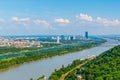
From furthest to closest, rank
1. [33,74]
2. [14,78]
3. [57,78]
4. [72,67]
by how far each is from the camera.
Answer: [72,67] → [33,74] → [14,78] → [57,78]

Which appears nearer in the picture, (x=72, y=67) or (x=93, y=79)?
(x=93, y=79)

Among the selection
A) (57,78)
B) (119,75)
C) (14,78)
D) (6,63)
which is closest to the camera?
(119,75)

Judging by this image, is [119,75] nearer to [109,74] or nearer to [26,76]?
[109,74]

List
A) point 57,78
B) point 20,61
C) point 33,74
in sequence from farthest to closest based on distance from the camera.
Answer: point 20,61
point 33,74
point 57,78

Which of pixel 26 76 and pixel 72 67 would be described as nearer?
pixel 26 76

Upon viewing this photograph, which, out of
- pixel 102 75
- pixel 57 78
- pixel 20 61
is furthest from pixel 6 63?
pixel 102 75

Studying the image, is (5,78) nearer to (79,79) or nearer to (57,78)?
(57,78)

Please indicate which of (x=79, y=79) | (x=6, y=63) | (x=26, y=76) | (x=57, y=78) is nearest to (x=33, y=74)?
(x=26, y=76)

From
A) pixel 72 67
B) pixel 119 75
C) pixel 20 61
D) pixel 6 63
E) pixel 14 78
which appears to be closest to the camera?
pixel 119 75
